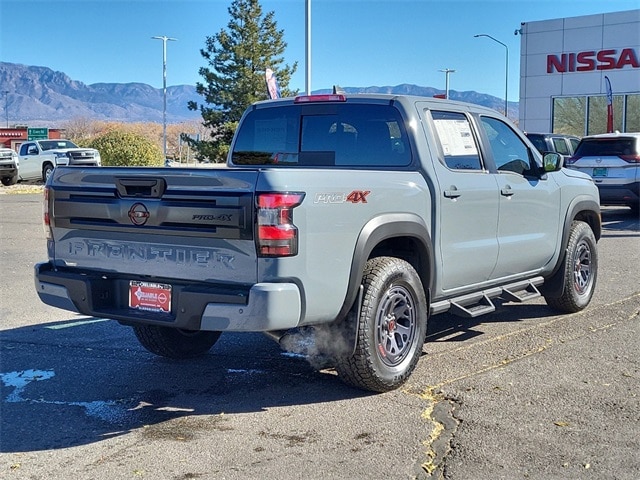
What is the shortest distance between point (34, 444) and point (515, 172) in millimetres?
4302

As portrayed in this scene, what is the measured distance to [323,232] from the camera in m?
4.60

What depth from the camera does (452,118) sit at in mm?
6176

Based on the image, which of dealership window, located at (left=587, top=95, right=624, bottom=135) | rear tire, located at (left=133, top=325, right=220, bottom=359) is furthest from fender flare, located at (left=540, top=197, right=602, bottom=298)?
dealership window, located at (left=587, top=95, right=624, bottom=135)

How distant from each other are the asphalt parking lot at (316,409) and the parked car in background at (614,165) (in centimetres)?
924

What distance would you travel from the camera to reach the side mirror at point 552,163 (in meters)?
6.82

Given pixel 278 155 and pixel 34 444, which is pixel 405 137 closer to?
pixel 278 155

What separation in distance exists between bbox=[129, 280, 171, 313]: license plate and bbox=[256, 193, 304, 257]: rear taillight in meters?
0.72

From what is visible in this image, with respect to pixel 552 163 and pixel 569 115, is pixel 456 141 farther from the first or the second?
pixel 569 115

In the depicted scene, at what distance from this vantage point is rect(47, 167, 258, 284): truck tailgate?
4.45m

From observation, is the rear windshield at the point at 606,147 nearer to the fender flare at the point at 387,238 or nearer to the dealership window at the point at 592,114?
the fender flare at the point at 387,238

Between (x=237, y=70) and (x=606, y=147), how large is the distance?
32.8 metres

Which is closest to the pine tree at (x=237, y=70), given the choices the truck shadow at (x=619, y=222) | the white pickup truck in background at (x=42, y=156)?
the white pickup truck in background at (x=42, y=156)

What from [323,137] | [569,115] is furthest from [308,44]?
[323,137]

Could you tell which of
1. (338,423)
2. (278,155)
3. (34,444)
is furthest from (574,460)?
(278,155)
